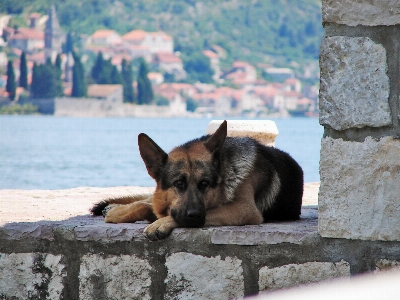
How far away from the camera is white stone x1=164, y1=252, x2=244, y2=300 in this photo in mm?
3809

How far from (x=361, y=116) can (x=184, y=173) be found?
1.32 m

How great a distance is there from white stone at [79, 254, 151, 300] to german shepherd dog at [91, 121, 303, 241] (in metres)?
0.24

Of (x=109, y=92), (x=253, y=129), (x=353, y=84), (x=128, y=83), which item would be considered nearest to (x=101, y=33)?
(x=128, y=83)

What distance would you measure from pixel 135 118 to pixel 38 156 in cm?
6322

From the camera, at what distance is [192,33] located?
102000 millimetres

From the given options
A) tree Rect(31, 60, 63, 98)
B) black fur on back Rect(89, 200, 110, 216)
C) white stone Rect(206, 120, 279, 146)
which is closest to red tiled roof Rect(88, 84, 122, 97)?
tree Rect(31, 60, 63, 98)

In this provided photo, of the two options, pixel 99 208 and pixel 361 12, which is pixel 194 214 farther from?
pixel 361 12

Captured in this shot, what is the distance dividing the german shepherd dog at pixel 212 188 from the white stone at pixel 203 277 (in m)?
0.21

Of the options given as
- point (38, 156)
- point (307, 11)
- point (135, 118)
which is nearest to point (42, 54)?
point (135, 118)

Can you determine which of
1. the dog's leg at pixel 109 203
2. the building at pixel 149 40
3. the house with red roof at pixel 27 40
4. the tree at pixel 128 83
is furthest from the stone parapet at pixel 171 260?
the building at pixel 149 40

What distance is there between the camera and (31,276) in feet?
13.4

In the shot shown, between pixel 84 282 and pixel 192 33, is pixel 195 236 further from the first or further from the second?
pixel 192 33

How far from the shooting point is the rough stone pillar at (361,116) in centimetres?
335

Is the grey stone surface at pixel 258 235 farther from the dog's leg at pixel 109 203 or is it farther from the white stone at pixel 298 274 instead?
the dog's leg at pixel 109 203
